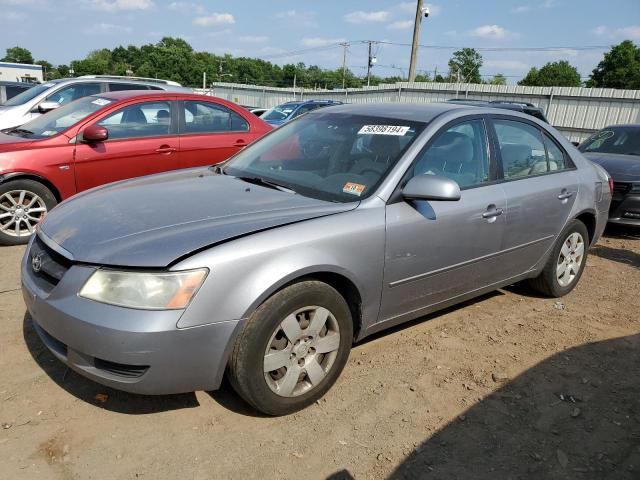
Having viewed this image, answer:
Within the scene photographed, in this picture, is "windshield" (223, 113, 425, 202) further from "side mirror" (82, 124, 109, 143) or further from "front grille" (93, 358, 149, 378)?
"side mirror" (82, 124, 109, 143)

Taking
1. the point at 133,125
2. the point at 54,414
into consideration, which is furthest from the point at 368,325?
the point at 133,125

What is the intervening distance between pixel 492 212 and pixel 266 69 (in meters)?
109

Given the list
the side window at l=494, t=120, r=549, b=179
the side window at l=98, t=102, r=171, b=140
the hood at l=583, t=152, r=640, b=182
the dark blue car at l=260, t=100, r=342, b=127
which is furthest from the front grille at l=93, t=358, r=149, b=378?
the dark blue car at l=260, t=100, r=342, b=127

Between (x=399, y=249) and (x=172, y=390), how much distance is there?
1.43 metres

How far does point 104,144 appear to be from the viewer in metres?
5.50

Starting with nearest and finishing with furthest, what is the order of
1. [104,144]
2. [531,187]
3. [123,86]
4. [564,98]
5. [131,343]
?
[131,343]
[531,187]
[104,144]
[123,86]
[564,98]

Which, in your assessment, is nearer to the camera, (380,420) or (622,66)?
(380,420)

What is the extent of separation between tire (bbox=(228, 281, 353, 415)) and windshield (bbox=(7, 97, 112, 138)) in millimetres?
4225

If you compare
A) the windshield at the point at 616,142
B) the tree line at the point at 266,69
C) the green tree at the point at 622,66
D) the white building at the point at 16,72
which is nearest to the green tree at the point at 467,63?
the tree line at the point at 266,69

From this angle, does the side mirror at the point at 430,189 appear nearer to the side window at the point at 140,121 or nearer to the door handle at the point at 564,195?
the door handle at the point at 564,195

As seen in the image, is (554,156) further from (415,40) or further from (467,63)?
(467,63)

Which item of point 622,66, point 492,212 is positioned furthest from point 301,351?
point 622,66

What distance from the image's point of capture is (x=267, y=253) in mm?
2391

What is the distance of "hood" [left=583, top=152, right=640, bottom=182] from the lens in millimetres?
6566
